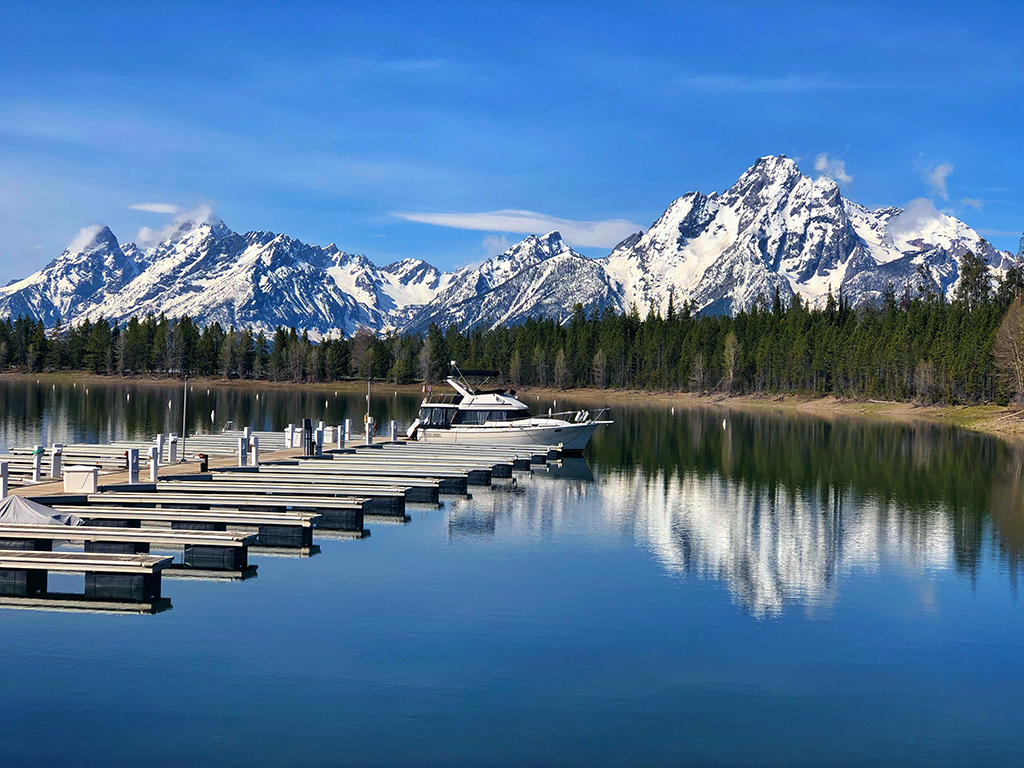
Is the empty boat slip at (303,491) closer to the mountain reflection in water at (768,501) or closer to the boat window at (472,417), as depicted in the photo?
the mountain reflection in water at (768,501)

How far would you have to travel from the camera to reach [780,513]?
48.1 metres

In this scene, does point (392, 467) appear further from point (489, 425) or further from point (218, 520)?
point (489, 425)

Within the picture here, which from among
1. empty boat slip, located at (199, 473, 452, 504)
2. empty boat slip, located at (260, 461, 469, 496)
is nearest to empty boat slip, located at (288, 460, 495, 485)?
empty boat slip, located at (260, 461, 469, 496)

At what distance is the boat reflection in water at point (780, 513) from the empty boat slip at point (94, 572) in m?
15.4

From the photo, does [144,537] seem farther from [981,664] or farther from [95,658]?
[981,664]

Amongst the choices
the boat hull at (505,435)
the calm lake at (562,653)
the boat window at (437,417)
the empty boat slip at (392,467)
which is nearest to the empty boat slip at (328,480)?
the empty boat slip at (392,467)

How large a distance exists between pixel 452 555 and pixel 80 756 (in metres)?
19.4

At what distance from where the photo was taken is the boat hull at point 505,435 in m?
74.4

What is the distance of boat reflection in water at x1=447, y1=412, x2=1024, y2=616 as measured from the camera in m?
35.3

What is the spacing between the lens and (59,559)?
26.4 metres

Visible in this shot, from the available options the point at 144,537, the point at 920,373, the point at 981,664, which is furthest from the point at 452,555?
the point at 920,373

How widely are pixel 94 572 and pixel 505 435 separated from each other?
4916 cm

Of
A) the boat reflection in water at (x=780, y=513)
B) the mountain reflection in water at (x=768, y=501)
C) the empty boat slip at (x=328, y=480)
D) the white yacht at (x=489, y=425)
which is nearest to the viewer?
the boat reflection in water at (x=780, y=513)

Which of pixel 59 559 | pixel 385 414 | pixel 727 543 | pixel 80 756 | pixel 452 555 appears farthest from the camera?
pixel 385 414
